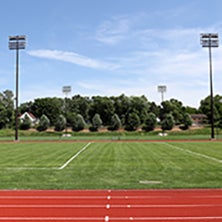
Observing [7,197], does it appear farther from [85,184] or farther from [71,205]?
[85,184]

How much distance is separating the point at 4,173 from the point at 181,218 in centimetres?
918

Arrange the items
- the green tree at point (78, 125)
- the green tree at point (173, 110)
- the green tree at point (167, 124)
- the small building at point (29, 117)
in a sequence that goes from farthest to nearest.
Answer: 1. the green tree at point (173, 110)
2. the small building at point (29, 117)
3. the green tree at point (78, 125)
4. the green tree at point (167, 124)

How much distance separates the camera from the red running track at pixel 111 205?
727 centimetres

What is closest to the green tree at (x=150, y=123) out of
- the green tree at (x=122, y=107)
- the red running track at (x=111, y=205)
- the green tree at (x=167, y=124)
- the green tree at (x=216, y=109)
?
the green tree at (x=167, y=124)

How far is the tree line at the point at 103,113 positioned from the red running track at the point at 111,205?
66871 millimetres

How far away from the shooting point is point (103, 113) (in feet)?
341

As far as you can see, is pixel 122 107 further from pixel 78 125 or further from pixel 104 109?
pixel 78 125

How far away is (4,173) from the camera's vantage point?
46.1 ft

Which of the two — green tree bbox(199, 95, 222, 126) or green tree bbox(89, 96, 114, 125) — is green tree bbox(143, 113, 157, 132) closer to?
green tree bbox(199, 95, 222, 126)

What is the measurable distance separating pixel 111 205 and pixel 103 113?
314ft

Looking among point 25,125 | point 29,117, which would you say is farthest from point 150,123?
point 29,117

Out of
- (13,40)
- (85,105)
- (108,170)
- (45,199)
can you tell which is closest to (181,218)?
(45,199)

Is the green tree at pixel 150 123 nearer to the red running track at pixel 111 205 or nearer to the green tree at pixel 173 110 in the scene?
the green tree at pixel 173 110

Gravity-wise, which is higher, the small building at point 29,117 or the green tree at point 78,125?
the small building at point 29,117
